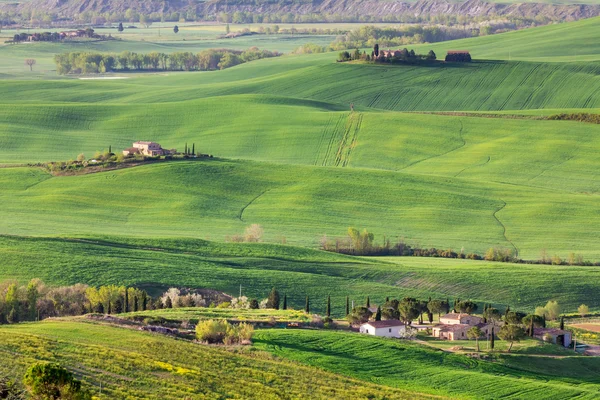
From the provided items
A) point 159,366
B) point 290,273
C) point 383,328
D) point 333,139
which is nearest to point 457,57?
point 333,139

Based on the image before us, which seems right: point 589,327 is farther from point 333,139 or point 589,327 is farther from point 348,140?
point 333,139

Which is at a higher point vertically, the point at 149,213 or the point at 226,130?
the point at 226,130

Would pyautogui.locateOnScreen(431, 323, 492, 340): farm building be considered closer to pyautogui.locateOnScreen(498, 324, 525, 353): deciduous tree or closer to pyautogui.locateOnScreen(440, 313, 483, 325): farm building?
pyautogui.locateOnScreen(440, 313, 483, 325): farm building

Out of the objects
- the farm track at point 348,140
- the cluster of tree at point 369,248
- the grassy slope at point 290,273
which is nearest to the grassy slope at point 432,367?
the grassy slope at point 290,273

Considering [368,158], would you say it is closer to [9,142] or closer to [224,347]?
[9,142]

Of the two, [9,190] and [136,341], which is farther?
[9,190]

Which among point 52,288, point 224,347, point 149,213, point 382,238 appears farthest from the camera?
point 149,213

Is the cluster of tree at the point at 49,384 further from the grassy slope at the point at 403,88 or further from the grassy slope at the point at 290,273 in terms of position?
Answer: the grassy slope at the point at 403,88

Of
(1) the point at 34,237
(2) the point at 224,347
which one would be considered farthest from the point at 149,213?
(2) the point at 224,347
